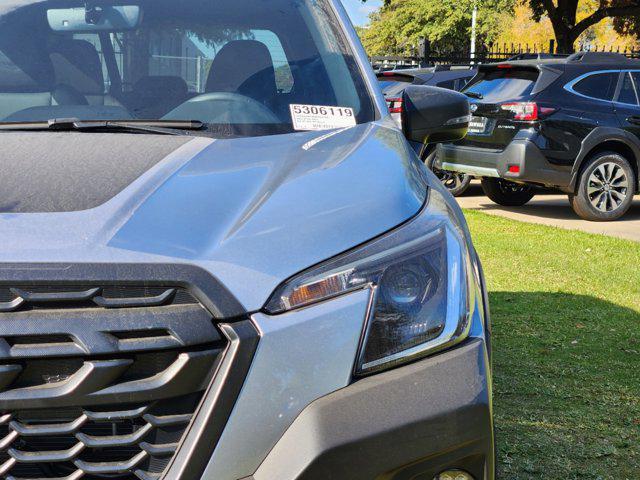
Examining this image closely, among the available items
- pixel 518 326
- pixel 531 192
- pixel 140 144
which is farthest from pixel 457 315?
pixel 531 192

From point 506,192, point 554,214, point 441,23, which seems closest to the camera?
point 554,214

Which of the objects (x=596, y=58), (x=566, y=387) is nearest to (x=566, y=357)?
(x=566, y=387)

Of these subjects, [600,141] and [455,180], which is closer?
[600,141]

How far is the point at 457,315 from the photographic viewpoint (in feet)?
5.86

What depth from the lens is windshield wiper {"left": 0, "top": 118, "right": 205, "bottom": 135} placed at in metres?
2.52

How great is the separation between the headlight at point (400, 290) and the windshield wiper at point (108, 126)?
3.22 ft

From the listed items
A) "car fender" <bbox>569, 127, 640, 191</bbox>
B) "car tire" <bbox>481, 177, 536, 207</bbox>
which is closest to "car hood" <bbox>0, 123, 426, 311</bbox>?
"car fender" <bbox>569, 127, 640, 191</bbox>

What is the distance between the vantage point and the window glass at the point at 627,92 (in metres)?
10.3

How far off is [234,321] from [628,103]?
385 inches

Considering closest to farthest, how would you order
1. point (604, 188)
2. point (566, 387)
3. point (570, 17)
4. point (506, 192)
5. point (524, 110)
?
point (566, 387) → point (524, 110) → point (604, 188) → point (506, 192) → point (570, 17)

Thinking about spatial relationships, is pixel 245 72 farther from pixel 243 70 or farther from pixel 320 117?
pixel 320 117

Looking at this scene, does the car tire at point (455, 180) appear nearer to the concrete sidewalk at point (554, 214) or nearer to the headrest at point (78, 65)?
the concrete sidewalk at point (554, 214)

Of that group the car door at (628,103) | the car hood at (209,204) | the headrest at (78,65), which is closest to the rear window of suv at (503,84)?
the car door at (628,103)

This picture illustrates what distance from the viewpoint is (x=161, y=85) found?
9.51 ft
